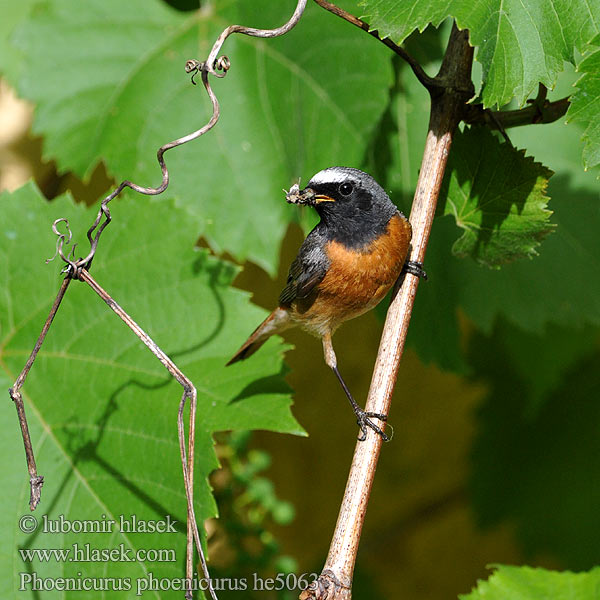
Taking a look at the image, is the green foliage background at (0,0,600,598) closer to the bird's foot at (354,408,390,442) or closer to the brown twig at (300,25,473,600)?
the brown twig at (300,25,473,600)

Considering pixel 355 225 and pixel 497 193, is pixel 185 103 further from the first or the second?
pixel 497 193

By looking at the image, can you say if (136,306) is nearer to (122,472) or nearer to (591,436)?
(122,472)

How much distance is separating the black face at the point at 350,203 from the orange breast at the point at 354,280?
3cm

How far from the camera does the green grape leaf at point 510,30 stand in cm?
161

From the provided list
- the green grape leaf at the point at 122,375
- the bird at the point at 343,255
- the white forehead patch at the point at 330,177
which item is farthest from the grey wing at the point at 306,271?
the white forehead patch at the point at 330,177

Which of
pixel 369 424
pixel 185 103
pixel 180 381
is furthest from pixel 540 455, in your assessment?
→ pixel 180 381

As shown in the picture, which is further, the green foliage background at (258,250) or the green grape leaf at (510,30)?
the green foliage background at (258,250)

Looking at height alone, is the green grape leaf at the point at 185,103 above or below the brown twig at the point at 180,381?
above

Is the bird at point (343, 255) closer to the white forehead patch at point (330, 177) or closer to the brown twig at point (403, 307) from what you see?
the white forehead patch at point (330, 177)

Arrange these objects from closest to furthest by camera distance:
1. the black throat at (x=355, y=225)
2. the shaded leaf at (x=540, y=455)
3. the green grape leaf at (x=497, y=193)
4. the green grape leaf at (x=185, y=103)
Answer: the green grape leaf at (x=497, y=193)
the black throat at (x=355, y=225)
the green grape leaf at (x=185, y=103)
the shaded leaf at (x=540, y=455)

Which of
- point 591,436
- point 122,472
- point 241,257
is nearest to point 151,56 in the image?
point 241,257

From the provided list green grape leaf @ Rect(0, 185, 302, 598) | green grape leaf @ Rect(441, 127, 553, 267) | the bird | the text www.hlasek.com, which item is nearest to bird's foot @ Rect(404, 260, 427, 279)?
the bird

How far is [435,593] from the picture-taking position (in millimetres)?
5285

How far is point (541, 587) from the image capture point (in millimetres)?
2066
